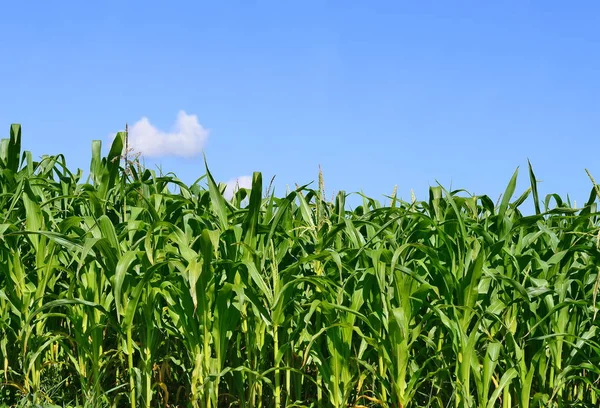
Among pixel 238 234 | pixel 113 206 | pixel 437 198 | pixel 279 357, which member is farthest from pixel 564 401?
pixel 113 206

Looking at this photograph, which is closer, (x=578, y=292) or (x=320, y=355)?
(x=320, y=355)

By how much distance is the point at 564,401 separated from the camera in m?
2.91

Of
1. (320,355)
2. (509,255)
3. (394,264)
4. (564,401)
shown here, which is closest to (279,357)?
(320,355)

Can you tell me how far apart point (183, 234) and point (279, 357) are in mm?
594

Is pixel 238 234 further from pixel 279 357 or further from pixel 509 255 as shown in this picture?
pixel 509 255

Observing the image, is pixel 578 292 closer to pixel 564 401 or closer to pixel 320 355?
pixel 564 401

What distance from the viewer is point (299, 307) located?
2.76 metres

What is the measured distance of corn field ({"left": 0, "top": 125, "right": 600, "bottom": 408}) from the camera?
2.58 meters

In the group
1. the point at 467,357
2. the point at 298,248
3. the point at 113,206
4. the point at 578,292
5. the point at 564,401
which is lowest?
the point at 564,401

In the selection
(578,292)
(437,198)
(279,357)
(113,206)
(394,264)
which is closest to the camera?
(394,264)

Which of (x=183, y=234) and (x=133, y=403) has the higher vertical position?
(x=183, y=234)

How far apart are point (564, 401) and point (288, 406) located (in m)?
1.16

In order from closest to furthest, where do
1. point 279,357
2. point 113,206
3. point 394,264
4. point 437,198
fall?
point 394,264
point 279,357
point 437,198
point 113,206

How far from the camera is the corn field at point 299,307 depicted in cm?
258
